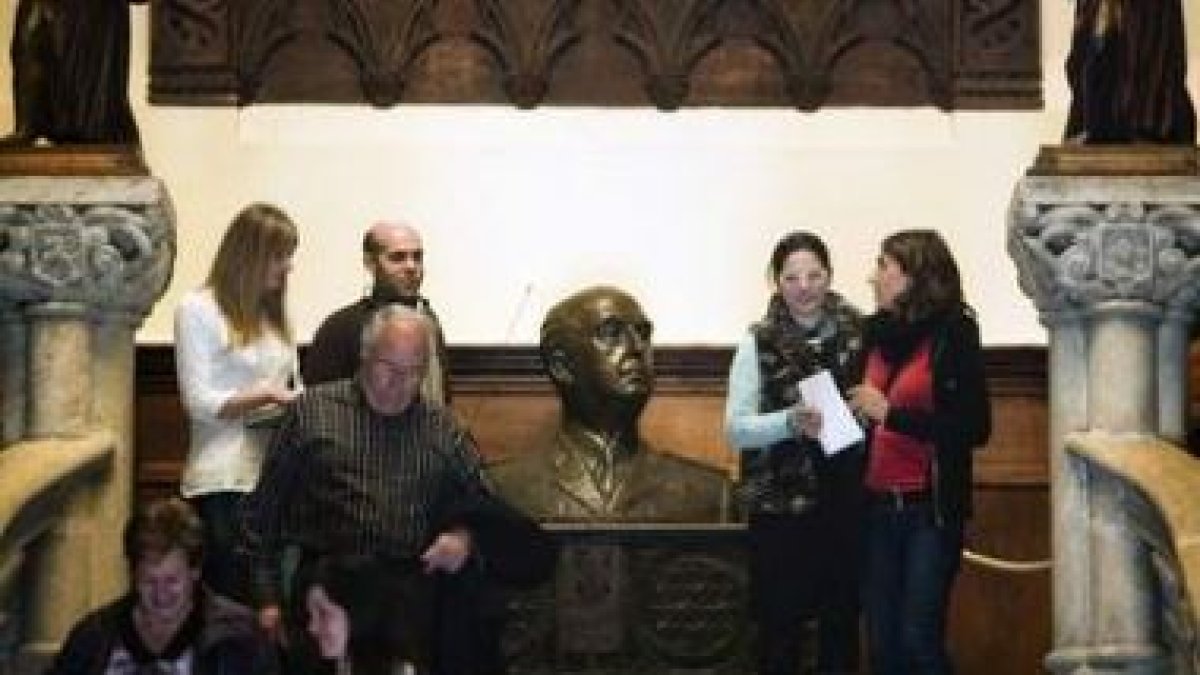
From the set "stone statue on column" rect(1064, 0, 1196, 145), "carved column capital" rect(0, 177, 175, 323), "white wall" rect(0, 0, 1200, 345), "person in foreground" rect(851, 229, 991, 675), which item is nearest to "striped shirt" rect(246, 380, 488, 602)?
"carved column capital" rect(0, 177, 175, 323)

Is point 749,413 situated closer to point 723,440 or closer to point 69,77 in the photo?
point 69,77

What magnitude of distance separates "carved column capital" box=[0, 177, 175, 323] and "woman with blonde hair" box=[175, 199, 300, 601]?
257 mm

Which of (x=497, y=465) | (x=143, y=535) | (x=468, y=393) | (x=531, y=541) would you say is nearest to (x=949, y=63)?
(x=468, y=393)

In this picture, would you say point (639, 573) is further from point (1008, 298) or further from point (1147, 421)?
point (1008, 298)

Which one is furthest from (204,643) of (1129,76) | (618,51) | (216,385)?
(618,51)

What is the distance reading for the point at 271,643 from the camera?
23.0 feet

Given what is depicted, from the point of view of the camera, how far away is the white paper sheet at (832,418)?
8227 mm

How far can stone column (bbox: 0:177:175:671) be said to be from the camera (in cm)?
816

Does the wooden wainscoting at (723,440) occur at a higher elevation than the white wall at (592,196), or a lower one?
lower

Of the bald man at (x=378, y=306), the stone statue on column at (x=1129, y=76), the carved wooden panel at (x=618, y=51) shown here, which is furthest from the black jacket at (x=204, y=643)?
the carved wooden panel at (x=618, y=51)

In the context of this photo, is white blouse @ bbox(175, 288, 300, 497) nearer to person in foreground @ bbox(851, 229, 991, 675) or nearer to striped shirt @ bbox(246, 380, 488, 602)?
striped shirt @ bbox(246, 380, 488, 602)

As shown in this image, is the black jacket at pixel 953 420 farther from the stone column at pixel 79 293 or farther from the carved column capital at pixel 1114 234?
the stone column at pixel 79 293

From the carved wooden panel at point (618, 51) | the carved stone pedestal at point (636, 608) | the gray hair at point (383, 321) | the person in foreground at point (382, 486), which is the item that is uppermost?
the carved wooden panel at point (618, 51)

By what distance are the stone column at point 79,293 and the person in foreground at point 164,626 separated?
49.3 inches
